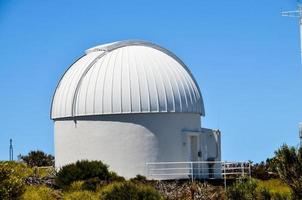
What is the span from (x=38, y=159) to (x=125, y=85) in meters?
12.7

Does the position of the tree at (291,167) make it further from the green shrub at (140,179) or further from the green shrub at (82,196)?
the green shrub at (140,179)

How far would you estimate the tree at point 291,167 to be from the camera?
2203cm

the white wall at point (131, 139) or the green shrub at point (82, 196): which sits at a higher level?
the white wall at point (131, 139)

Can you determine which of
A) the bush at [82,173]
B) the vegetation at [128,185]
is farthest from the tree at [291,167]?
the bush at [82,173]

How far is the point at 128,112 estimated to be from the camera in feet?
106

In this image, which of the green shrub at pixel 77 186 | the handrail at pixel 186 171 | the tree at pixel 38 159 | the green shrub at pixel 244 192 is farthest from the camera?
the tree at pixel 38 159

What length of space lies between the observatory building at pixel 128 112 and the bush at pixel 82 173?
82.4 inches

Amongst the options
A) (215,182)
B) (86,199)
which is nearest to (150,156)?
(215,182)

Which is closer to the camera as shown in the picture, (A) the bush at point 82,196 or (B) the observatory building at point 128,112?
(A) the bush at point 82,196

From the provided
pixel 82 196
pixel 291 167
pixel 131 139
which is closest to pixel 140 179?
pixel 131 139

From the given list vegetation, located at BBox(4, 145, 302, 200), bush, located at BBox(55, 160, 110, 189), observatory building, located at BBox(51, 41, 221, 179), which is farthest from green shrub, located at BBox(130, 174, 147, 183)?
bush, located at BBox(55, 160, 110, 189)

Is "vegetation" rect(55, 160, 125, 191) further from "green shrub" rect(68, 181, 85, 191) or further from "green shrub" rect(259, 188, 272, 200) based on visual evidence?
"green shrub" rect(259, 188, 272, 200)

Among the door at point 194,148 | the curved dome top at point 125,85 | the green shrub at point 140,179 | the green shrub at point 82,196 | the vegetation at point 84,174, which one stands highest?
the curved dome top at point 125,85

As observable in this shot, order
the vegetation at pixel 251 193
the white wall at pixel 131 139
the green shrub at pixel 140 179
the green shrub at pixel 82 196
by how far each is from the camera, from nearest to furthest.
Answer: the vegetation at pixel 251 193
the green shrub at pixel 82 196
the green shrub at pixel 140 179
the white wall at pixel 131 139
